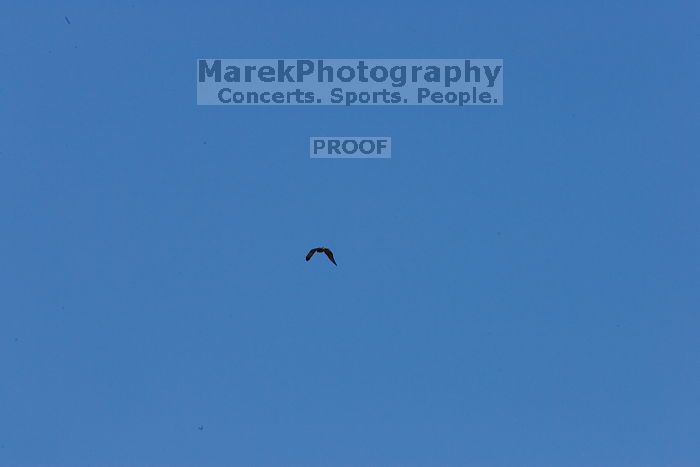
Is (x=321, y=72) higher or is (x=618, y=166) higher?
(x=321, y=72)

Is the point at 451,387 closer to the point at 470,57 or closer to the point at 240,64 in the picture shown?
the point at 470,57

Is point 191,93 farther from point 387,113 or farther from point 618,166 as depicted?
point 618,166

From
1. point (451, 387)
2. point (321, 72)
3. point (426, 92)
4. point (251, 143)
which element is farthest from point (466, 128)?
point (451, 387)

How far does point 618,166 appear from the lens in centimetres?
155

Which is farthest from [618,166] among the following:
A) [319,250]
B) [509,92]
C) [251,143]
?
[251,143]

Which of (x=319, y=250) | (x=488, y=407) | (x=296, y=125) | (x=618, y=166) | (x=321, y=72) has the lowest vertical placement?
(x=488, y=407)

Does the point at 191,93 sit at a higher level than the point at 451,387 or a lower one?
higher

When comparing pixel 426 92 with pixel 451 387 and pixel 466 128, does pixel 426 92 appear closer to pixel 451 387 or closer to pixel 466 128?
pixel 466 128

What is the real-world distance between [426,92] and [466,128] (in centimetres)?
13

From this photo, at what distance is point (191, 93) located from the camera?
5.09ft

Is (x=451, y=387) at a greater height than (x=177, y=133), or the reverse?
(x=177, y=133)

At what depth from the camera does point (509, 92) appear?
1.55 metres

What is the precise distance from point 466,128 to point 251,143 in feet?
1.73

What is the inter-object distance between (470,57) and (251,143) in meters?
0.57
